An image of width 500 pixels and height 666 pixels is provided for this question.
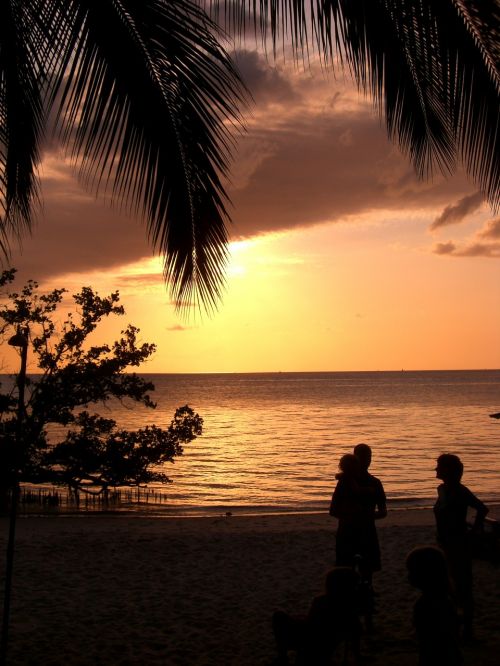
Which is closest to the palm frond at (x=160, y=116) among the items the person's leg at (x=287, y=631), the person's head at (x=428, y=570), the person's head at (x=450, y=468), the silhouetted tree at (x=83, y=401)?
the person's head at (x=428, y=570)

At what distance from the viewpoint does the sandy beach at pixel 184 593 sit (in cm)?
643

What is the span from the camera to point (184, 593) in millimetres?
8734

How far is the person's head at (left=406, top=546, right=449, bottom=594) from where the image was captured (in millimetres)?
3855

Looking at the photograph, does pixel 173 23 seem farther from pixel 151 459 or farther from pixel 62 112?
pixel 151 459

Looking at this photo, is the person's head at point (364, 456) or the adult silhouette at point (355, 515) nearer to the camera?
the adult silhouette at point (355, 515)

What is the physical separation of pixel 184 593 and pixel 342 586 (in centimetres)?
497

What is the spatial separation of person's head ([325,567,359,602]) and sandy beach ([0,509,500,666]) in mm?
1921

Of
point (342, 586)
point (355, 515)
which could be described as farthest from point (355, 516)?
point (342, 586)

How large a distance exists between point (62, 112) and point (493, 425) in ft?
190

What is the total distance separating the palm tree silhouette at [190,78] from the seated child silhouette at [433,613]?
74.5 inches

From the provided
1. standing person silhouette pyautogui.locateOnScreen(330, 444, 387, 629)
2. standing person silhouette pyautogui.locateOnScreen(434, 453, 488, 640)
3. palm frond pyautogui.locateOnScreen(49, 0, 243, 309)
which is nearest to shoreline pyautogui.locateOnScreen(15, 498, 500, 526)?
standing person silhouette pyautogui.locateOnScreen(330, 444, 387, 629)

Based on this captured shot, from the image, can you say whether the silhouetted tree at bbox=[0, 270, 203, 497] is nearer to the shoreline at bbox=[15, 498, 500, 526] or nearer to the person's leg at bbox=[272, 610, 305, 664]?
the shoreline at bbox=[15, 498, 500, 526]

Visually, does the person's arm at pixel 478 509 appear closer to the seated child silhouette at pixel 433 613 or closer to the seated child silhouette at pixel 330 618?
the seated child silhouette at pixel 330 618

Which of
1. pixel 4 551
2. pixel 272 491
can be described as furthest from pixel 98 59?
pixel 272 491
